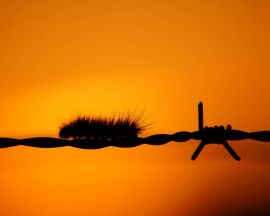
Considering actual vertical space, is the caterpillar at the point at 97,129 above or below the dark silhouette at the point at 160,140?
above

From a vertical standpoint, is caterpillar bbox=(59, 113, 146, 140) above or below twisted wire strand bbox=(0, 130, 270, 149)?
above

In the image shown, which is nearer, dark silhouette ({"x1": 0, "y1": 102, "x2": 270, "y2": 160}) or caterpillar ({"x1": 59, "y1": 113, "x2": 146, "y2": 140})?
dark silhouette ({"x1": 0, "y1": 102, "x2": 270, "y2": 160})

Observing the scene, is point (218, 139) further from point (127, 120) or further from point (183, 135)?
point (127, 120)

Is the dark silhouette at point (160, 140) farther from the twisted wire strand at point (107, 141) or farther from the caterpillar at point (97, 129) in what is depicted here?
the caterpillar at point (97, 129)

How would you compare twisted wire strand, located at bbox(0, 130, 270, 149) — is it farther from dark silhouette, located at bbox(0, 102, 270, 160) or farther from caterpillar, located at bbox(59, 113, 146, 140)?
caterpillar, located at bbox(59, 113, 146, 140)

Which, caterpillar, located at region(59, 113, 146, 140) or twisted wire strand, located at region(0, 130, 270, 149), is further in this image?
caterpillar, located at region(59, 113, 146, 140)

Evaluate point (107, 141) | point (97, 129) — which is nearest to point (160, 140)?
point (107, 141)

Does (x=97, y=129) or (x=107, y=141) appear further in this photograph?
(x=97, y=129)

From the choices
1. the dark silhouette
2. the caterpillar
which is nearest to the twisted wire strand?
the dark silhouette

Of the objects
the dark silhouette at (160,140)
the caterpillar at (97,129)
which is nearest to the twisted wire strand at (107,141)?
the dark silhouette at (160,140)

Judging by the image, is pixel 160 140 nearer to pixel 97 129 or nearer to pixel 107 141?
pixel 107 141

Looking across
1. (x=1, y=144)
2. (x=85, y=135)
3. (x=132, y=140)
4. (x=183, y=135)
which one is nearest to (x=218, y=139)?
(x=183, y=135)
